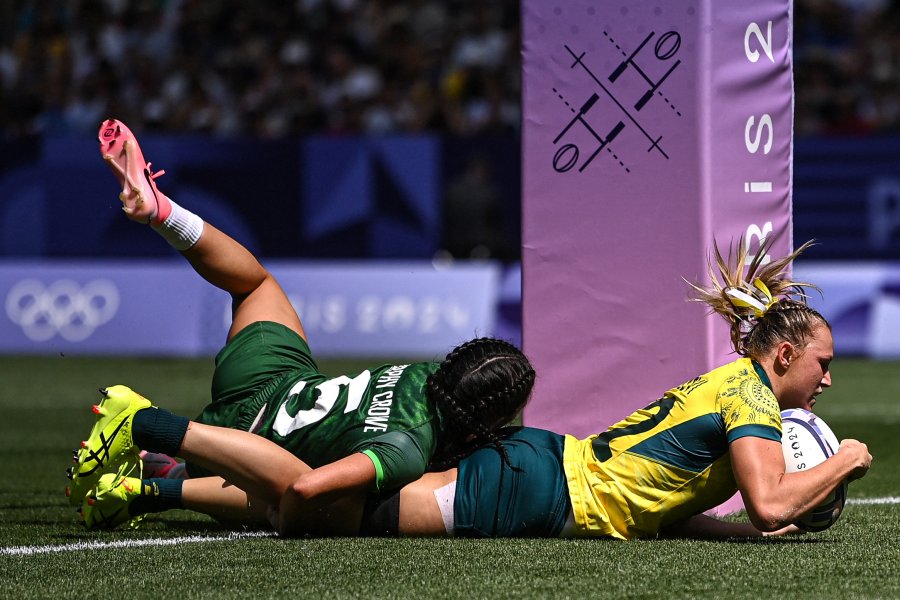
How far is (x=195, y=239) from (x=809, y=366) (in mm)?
2459

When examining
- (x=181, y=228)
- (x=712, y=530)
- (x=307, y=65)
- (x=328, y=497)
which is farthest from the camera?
(x=307, y=65)

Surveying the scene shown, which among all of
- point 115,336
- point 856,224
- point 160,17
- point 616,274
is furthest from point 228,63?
point 616,274

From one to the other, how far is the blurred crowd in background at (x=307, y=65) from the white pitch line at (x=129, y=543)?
11.9 metres

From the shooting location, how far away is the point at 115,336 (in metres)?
14.6

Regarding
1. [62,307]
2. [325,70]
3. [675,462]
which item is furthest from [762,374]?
[325,70]

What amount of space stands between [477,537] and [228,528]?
1.02 m

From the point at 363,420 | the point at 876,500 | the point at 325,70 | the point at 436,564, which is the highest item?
the point at 325,70

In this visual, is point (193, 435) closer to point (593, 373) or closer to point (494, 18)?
point (593, 373)

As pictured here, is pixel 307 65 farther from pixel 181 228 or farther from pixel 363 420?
pixel 363 420

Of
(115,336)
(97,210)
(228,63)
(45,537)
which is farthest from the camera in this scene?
(228,63)

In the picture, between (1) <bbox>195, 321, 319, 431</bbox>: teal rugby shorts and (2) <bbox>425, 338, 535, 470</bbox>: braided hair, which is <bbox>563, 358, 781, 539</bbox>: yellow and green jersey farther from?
(1) <bbox>195, 321, 319, 431</bbox>: teal rugby shorts

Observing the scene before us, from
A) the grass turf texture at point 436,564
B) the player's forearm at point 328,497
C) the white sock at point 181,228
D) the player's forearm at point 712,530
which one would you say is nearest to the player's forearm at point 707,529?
the player's forearm at point 712,530

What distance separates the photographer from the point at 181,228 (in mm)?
5539

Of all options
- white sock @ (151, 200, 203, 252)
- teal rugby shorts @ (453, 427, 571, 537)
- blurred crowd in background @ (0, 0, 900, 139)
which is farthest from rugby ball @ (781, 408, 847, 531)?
blurred crowd in background @ (0, 0, 900, 139)
